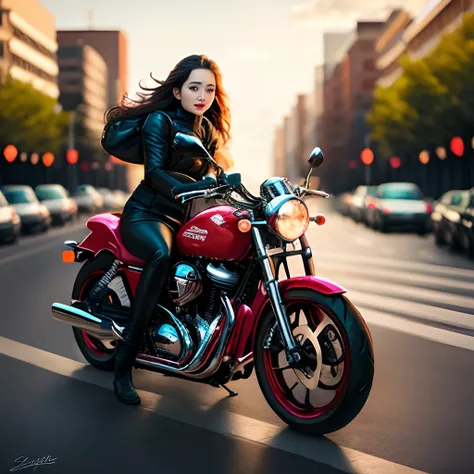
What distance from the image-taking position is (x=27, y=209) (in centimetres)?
2578

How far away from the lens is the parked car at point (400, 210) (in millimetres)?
26609

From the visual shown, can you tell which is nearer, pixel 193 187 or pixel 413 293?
pixel 193 187

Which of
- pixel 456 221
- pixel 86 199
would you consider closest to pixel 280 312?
pixel 456 221

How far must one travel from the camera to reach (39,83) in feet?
317

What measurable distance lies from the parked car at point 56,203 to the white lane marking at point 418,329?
23174mm

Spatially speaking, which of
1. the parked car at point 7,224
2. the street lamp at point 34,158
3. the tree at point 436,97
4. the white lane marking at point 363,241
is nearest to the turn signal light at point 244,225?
the parked car at point 7,224

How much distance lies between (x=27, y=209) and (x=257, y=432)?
72.0ft

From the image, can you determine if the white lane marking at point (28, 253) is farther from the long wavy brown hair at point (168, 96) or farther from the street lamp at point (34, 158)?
the street lamp at point (34, 158)

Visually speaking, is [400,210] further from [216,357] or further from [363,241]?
[216,357]

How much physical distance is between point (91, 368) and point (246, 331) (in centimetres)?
173

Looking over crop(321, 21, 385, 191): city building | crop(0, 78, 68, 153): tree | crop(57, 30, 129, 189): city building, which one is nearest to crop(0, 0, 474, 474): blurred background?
crop(0, 78, 68, 153): tree

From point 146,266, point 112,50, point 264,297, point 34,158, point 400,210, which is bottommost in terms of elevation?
point 400,210
